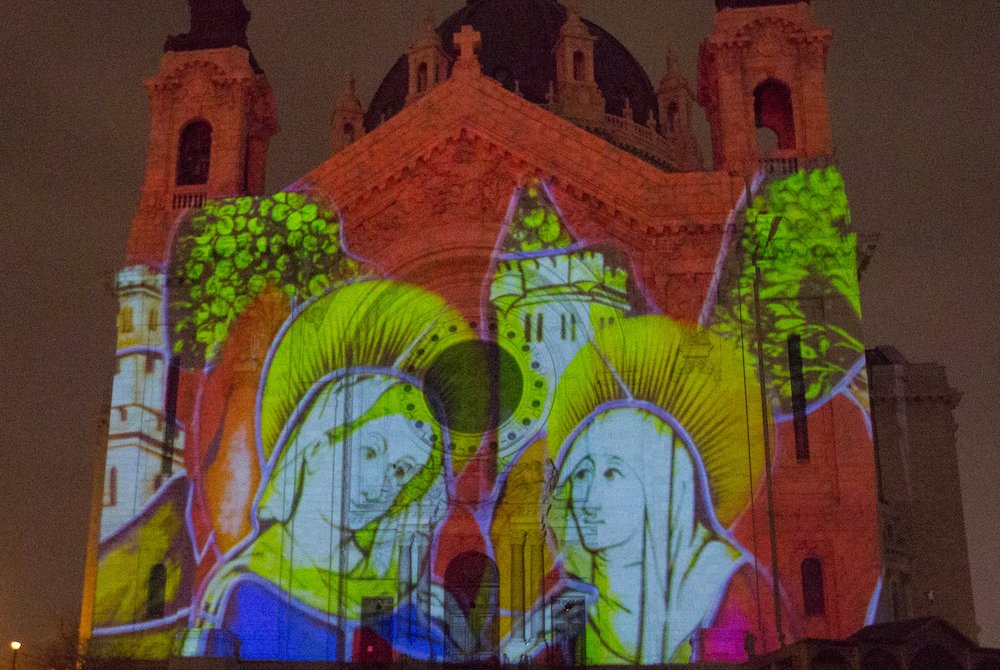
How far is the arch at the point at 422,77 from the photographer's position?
46000mm

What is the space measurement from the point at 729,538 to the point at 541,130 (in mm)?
10500

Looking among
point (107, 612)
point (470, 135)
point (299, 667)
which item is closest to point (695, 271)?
point (470, 135)

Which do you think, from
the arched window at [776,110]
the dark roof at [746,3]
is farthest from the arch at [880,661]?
the dark roof at [746,3]

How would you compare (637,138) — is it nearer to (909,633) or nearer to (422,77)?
(422,77)

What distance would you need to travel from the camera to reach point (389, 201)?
2930cm

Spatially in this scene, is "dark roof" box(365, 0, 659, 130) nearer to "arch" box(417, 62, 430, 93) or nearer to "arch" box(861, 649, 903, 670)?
"arch" box(417, 62, 430, 93)

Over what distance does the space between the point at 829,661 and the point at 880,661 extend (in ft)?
2.43

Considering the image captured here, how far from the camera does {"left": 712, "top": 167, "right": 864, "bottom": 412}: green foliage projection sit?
88.4 feet

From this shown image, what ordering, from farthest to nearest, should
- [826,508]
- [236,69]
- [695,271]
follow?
[236,69], [695,271], [826,508]

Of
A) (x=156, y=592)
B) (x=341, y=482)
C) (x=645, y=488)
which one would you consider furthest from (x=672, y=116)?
(x=156, y=592)

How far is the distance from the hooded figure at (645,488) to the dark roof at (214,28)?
1296cm

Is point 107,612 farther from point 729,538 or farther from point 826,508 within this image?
point 826,508

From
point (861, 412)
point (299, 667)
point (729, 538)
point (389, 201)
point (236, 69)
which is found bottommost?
point (299, 667)

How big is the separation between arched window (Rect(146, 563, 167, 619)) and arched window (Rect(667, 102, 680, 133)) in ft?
98.2
